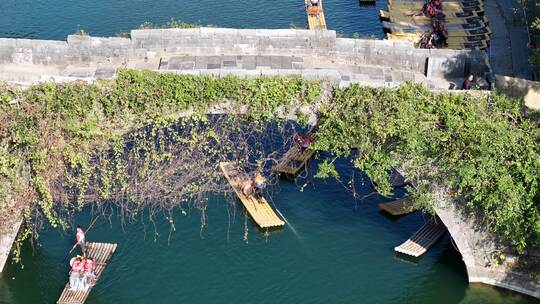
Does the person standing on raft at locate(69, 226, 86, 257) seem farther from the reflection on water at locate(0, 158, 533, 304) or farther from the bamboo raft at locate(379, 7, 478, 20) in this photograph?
the bamboo raft at locate(379, 7, 478, 20)

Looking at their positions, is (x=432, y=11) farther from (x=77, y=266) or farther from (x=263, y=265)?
(x=77, y=266)

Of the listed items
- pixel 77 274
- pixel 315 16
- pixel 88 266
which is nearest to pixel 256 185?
pixel 88 266

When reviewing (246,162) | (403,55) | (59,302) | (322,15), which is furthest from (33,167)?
(322,15)

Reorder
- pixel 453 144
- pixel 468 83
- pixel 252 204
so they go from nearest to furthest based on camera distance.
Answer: pixel 453 144, pixel 468 83, pixel 252 204

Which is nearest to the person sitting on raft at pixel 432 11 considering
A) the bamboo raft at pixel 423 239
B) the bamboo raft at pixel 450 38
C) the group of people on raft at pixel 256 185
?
the bamboo raft at pixel 450 38

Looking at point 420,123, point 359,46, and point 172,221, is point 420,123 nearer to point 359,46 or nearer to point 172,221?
point 359,46
